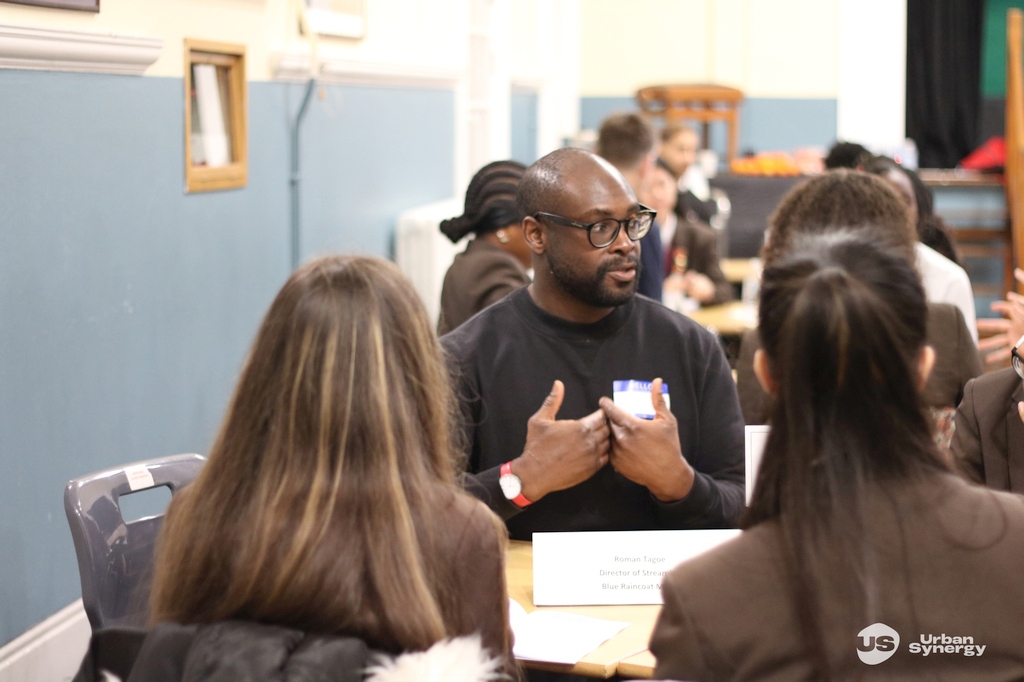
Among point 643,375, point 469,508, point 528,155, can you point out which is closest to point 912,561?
point 469,508

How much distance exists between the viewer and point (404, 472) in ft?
4.49

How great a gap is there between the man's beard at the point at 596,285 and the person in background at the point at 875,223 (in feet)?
1.13

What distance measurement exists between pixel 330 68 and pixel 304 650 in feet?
11.7

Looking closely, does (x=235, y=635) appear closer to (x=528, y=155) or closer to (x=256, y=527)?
(x=256, y=527)

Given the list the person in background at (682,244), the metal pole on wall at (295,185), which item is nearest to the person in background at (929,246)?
the person in background at (682,244)

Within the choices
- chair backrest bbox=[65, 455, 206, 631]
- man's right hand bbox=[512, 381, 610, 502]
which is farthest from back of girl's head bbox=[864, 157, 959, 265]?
chair backrest bbox=[65, 455, 206, 631]

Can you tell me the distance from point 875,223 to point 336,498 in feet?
4.97

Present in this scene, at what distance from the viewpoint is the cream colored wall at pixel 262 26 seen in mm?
2852

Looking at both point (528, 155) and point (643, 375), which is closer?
point (643, 375)

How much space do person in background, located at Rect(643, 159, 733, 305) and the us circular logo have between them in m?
4.21

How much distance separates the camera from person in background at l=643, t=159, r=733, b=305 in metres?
5.42

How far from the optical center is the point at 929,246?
375 centimetres

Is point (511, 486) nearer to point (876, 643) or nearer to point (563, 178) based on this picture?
point (563, 178)
